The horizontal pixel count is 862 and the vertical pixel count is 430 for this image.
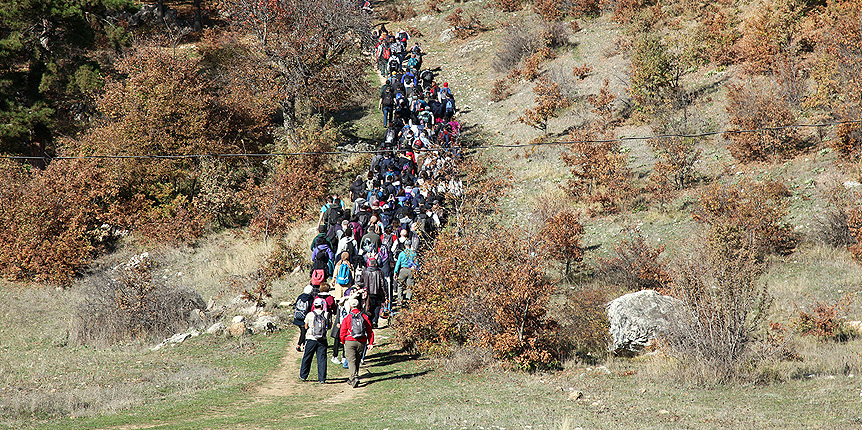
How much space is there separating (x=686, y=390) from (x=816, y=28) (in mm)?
17904

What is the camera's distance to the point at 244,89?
2745 cm

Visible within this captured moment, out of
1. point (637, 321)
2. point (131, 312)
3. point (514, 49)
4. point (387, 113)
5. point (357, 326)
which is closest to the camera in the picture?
point (357, 326)

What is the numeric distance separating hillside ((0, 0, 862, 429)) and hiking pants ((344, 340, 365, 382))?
25 centimetres

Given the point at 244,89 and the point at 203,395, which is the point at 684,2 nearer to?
the point at 244,89

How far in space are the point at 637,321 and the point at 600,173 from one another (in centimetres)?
832

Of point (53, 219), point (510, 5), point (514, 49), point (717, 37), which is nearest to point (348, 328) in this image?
point (53, 219)

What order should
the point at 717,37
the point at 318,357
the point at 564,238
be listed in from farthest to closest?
the point at 717,37 < the point at 564,238 < the point at 318,357

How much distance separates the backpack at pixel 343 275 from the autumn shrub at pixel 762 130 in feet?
39.5

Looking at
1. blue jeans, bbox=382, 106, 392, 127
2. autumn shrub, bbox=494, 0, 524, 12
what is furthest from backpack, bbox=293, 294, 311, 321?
autumn shrub, bbox=494, 0, 524, 12

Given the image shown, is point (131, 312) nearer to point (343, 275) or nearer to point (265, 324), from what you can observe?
point (265, 324)

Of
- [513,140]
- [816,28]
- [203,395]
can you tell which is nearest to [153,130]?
[513,140]

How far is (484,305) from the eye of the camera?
37.1 feet

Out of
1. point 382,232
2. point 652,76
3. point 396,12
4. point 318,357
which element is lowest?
point 318,357

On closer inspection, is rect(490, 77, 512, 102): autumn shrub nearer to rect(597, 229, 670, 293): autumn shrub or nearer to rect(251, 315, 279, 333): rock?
rect(597, 229, 670, 293): autumn shrub
